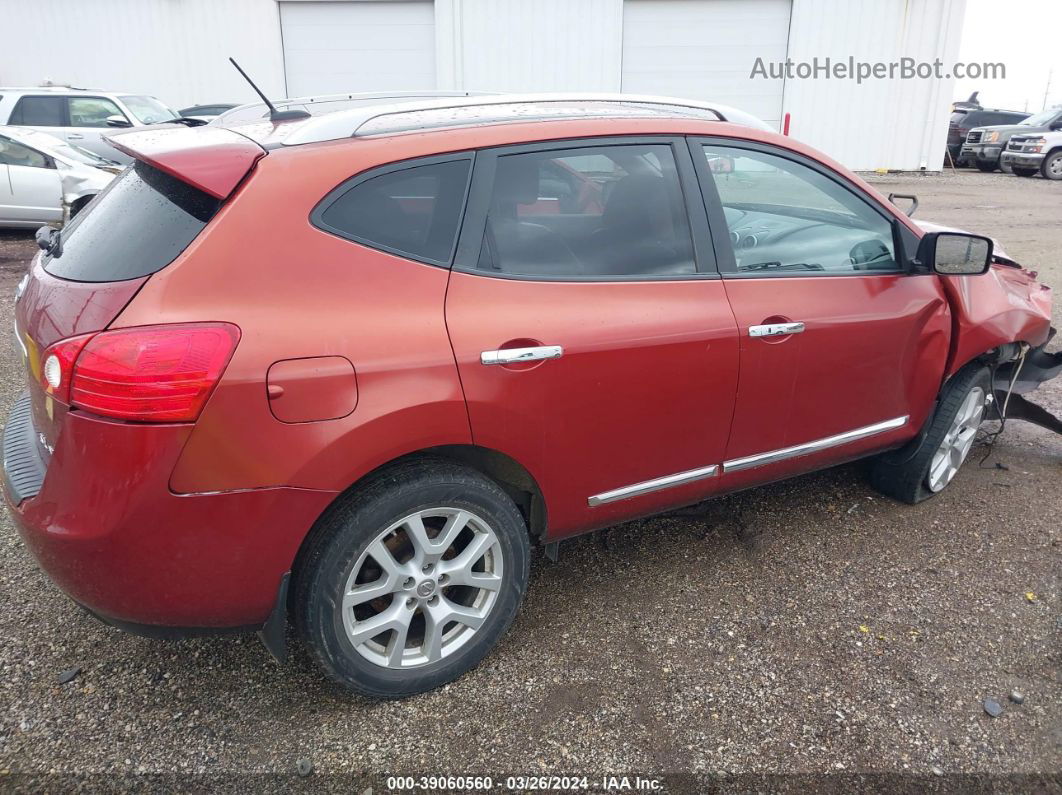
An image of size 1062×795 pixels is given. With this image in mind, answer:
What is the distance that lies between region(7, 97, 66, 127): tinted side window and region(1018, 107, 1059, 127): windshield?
21517mm

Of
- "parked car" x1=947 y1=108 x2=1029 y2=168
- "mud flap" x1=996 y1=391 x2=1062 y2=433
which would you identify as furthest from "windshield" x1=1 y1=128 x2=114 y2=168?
"parked car" x1=947 y1=108 x2=1029 y2=168

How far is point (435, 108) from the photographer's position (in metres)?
2.76

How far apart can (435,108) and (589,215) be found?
0.66m

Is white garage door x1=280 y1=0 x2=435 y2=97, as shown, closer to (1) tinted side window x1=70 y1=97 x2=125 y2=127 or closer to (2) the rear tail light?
(1) tinted side window x1=70 y1=97 x2=125 y2=127

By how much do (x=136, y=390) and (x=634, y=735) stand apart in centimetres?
168

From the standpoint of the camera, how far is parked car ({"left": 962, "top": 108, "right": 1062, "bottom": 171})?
1995 cm

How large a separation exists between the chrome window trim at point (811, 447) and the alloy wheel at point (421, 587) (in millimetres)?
1053

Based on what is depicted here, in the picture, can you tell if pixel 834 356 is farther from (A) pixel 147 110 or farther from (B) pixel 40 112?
(A) pixel 147 110

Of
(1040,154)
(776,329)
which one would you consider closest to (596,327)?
(776,329)

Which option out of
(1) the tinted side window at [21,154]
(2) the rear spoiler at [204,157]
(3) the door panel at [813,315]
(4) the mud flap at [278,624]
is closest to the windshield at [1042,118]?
(3) the door panel at [813,315]

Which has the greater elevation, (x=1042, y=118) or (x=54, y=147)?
(x=54, y=147)

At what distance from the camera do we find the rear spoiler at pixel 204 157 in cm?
215

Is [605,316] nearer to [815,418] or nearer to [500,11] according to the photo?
[815,418]

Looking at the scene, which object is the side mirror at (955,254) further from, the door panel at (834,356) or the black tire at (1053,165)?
the black tire at (1053,165)
